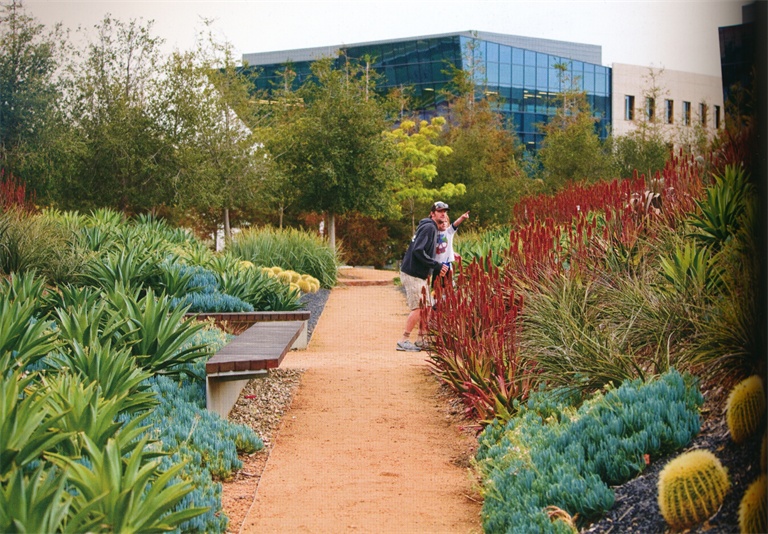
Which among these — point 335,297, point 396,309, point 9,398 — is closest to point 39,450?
point 9,398

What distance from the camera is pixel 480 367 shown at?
7.25 meters

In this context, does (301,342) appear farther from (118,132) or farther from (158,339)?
(118,132)

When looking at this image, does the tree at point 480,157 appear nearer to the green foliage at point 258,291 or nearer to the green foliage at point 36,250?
the green foliage at point 258,291

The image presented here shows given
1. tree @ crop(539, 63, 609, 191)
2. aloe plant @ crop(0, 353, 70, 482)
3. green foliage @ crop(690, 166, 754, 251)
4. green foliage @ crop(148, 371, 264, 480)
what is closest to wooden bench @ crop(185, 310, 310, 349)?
green foliage @ crop(148, 371, 264, 480)

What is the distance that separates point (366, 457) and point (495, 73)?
3264cm

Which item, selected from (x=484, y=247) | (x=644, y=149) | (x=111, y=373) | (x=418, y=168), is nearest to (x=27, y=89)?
(x=111, y=373)

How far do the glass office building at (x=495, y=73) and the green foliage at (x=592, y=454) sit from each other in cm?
2124

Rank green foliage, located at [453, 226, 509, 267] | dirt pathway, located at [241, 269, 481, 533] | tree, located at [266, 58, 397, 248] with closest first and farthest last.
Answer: dirt pathway, located at [241, 269, 481, 533] < green foliage, located at [453, 226, 509, 267] < tree, located at [266, 58, 397, 248]

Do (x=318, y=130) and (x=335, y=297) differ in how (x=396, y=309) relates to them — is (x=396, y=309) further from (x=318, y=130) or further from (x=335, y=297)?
(x=318, y=130)

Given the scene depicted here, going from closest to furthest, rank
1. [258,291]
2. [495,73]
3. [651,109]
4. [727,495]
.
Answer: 1. [727,495]
2. [258,291]
3. [651,109]
4. [495,73]

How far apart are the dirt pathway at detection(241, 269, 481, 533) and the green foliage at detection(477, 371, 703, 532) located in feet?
1.10

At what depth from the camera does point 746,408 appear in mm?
3955

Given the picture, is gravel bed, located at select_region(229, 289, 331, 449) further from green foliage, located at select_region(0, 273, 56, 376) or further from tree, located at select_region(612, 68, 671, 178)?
tree, located at select_region(612, 68, 671, 178)

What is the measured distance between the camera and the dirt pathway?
505 centimetres
